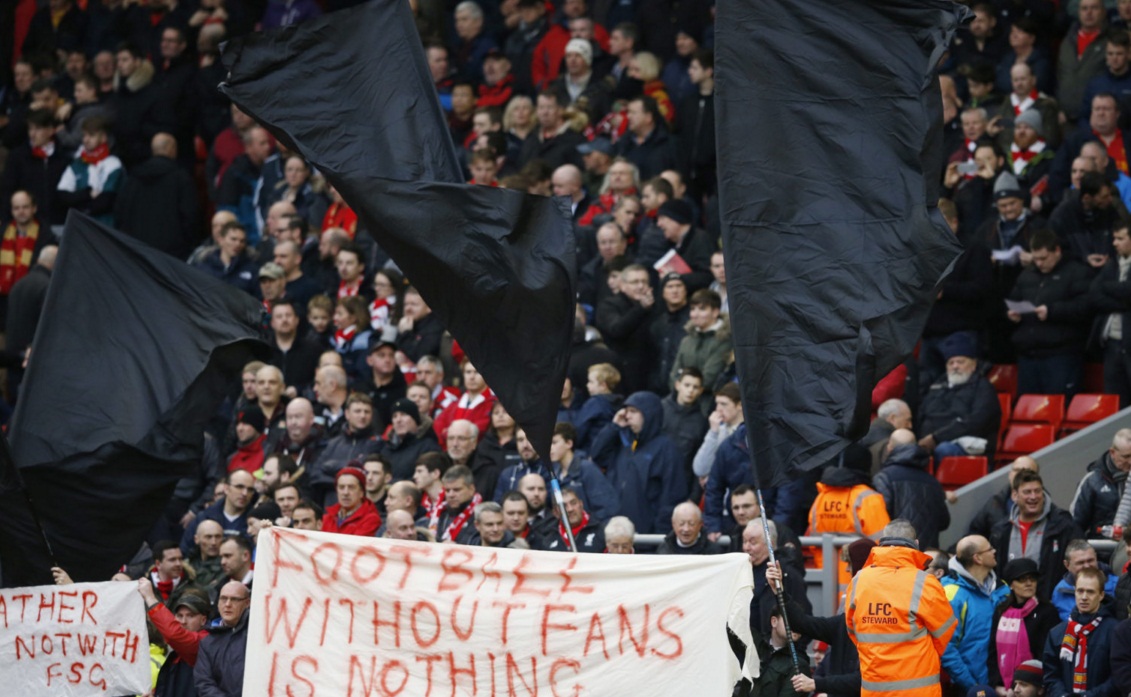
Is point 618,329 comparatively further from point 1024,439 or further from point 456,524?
point 1024,439

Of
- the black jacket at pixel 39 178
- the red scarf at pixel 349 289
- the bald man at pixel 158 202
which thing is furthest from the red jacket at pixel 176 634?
the black jacket at pixel 39 178

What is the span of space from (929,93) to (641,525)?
5855mm

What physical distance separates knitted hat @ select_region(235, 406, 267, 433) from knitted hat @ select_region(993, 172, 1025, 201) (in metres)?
6.21

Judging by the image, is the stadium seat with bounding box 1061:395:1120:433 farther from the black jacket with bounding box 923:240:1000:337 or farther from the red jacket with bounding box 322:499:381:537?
the red jacket with bounding box 322:499:381:537

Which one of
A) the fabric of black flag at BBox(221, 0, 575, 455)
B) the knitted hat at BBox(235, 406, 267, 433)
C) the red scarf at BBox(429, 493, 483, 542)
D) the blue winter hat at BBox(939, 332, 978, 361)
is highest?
the fabric of black flag at BBox(221, 0, 575, 455)

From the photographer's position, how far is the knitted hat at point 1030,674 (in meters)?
10.9

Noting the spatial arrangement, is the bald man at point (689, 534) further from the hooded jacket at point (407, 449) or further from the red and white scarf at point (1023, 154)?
the red and white scarf at point (1023, 154)

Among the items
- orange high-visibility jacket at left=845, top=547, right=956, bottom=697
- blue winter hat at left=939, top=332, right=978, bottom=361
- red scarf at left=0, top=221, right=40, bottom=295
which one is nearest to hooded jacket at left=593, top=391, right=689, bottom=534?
blue winter hat at left=939, top=332, right=978, bottom=361

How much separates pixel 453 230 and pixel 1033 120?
8374 mm

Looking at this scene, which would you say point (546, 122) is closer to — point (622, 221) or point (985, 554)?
point (622, 221)

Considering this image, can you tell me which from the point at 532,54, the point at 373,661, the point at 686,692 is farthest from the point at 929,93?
the point at 532,54

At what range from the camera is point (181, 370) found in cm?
1097

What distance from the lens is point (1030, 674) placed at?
1085 cm

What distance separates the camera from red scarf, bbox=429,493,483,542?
13.3m
